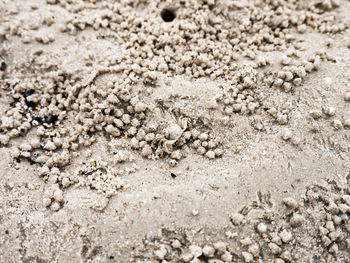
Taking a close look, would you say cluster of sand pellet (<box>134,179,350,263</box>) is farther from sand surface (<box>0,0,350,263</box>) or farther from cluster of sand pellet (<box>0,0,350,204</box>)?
cluster of sand pellet (<box>0,0,350,204</box>)

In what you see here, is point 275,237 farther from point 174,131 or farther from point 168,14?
point 168,14

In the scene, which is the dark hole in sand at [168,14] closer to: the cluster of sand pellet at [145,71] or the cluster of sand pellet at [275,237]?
the cluster of sand pellet at [145,71]

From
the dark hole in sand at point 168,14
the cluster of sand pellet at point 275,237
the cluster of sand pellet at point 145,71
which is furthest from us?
the dark hole in sand at point 168,14

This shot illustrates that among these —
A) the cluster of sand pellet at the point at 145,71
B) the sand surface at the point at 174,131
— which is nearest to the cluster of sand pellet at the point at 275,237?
the sand surface at the point at 174,131

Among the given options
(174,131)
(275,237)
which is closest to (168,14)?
(174,131)

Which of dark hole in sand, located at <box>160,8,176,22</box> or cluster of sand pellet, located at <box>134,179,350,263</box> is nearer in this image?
cluster of sand pellet, located at <box>134,179,350,263</box>

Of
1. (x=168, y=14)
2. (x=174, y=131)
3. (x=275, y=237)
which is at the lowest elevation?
(x=275, y=237)

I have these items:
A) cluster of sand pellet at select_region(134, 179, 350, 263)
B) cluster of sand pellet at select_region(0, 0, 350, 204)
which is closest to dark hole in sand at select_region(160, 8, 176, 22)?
cluster of sand pellet at select_region(0, 0, 350, 204)

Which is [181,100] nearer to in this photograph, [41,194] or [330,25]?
[41,194]
